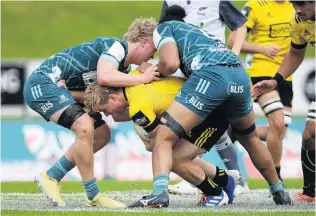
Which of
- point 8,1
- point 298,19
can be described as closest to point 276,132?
point 298,19

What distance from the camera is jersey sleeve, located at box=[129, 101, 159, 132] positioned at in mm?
8656

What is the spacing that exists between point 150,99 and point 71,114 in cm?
91

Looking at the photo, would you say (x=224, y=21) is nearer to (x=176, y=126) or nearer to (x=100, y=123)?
(x=100, y=123)

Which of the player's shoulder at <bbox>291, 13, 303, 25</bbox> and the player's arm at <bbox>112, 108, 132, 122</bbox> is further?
the player's shoulder at <bbox>291, 13, 303, 25</bbox>

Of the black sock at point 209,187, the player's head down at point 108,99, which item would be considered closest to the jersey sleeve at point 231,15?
the black sock at point 209,187

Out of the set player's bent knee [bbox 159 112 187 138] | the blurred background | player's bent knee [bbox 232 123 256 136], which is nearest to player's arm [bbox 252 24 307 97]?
player's bent knee [bbox 232 123 256 136]

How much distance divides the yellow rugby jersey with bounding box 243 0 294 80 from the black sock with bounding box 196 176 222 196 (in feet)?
15.0

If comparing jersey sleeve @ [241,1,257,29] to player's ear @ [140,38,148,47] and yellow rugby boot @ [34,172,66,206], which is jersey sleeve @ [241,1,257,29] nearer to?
player's ear @ [140,38,148,47]

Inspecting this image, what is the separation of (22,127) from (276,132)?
672 cm

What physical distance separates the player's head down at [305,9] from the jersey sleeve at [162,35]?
1442 mm

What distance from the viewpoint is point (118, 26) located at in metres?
42.6

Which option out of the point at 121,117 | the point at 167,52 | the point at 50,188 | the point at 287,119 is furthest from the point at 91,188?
the point at 287,119

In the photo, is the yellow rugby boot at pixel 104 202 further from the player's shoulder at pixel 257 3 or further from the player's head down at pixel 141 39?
the player's shoulder at pixel 257 3

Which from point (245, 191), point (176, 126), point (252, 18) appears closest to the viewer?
point (176, 126)
